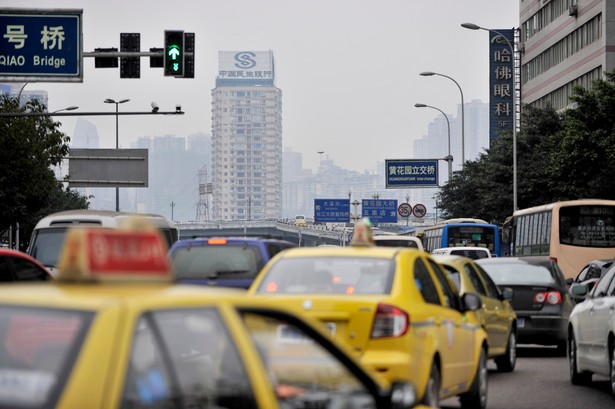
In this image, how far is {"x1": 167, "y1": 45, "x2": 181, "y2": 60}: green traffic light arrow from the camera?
30.3 m

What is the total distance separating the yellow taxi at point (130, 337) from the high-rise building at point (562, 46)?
226 feet

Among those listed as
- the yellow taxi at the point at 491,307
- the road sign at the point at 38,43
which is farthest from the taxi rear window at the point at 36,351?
the road sign at the point at 38,43

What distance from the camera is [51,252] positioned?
1117 inches

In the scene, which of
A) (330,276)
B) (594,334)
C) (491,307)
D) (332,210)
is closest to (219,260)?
(491,307)

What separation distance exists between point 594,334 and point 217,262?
4865 millimetres

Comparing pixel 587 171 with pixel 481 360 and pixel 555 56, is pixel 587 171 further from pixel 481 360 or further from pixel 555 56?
pixel 481 360

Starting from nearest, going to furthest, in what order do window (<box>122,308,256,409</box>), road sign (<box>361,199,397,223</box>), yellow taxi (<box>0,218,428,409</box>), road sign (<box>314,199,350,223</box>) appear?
yellow taxi (<box>0,218,428,409</box>), window (<box>122,308,256,409</box>), road sign (<box>361,199,397,223</box>), road sign (<box>314,199,350,223</box>)

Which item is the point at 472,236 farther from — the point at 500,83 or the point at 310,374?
the point at 500,83

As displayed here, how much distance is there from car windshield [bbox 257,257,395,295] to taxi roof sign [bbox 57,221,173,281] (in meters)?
5.87

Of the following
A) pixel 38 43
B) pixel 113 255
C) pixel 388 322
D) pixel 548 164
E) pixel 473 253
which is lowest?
pixel 473 253

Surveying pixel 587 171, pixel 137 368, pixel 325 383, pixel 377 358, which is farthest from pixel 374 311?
pixel 587 171

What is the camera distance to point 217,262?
17359 mm

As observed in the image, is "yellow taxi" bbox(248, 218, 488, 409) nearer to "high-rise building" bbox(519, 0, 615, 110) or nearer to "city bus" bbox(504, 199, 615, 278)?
"city bus" bbox(504, 199, 615, 278)

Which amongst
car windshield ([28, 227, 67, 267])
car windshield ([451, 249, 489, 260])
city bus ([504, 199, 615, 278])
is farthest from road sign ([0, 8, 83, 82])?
city bus ([504, 199, 615, 278])
